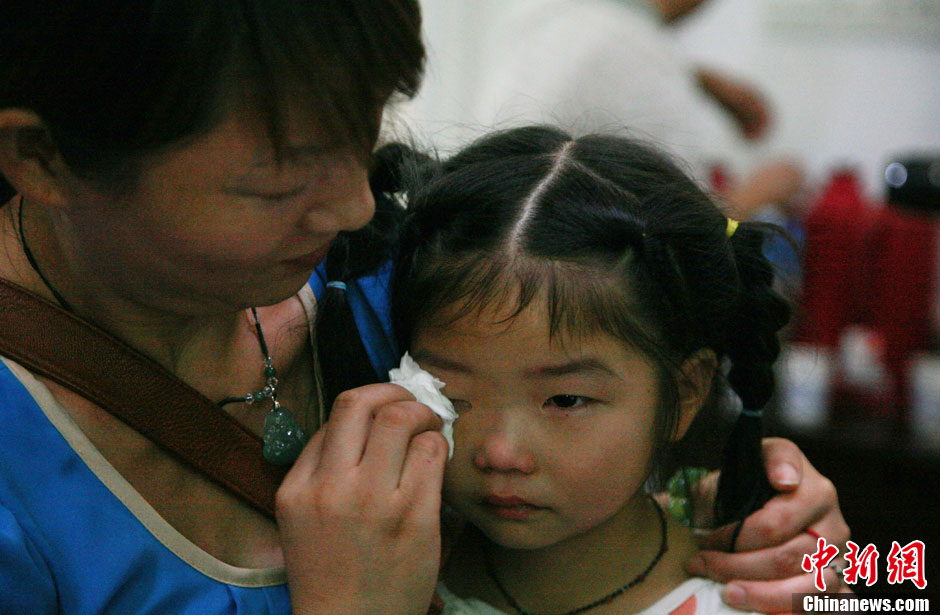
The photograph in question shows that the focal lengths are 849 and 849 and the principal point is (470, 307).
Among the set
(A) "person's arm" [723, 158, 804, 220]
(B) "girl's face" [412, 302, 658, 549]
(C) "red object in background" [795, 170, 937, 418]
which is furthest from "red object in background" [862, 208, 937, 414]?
(B) "girl's face" [412, 302, 658, 549]

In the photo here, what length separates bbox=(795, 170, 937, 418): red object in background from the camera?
2023mm

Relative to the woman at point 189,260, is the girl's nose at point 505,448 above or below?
below

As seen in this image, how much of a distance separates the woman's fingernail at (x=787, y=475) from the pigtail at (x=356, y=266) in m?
0.50

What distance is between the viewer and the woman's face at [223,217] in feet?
2.11

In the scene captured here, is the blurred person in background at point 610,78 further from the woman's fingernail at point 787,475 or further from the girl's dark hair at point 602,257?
the woman's fingernail at point 787,475

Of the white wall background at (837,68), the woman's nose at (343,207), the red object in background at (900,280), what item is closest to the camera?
the woman's nose at (343,207)

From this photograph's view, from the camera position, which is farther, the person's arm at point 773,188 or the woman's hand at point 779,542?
the person's arm at point 773,188

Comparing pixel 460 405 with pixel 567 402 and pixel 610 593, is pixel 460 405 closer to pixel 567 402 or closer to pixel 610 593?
pixel 567 402

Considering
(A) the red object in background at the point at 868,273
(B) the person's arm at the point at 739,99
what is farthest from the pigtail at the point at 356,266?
(B) the person's arm at the point at 739,99

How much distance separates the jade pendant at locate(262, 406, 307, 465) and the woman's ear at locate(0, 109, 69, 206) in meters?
0.29

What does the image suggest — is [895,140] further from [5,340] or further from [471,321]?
[5,340]

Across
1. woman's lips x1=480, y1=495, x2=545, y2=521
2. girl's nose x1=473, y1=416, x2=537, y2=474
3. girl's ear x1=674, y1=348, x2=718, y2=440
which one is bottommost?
woman's lips x1=480, y1=495, x2=545, y2=521

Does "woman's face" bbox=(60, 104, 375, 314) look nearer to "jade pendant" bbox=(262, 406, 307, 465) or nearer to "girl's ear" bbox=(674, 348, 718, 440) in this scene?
"jade pendant" bbox=(262, 406, 307, 465)

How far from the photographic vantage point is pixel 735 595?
0.99 metres
